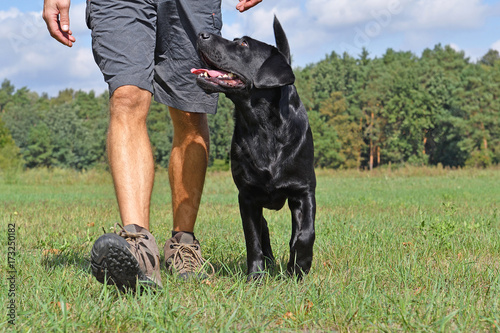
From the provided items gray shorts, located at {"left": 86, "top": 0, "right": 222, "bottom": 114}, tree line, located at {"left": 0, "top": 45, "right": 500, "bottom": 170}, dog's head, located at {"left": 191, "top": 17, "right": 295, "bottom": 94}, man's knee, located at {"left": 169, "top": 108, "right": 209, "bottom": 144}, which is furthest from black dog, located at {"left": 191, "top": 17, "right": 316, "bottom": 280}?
tree line, located at {"left": 0, "top": 45, "right": 500, "bottom": 170}

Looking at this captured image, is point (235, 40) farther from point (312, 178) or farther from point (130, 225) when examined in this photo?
point (130, 225)

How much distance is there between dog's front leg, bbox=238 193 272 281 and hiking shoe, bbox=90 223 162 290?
2.18 feet

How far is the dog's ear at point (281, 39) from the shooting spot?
11.9 feet

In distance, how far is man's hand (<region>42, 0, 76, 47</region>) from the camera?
3.27 meters

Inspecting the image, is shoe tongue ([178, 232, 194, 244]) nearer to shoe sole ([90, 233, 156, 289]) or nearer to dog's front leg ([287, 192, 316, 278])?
dog's front leg ([287, 192, 316, 278])

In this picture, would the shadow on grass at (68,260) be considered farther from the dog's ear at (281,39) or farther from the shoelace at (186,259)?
the dog's ear at (281,39)

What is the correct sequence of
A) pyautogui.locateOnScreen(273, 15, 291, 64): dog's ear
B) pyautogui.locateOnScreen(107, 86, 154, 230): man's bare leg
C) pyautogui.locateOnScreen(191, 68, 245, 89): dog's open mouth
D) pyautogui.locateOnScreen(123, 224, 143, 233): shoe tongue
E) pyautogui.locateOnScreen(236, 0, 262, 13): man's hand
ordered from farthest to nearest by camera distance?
1. pyautogui.locateOnScreen(236, 0, 262, 13): man's hand
2. pyautogui.locateOnScreen(273, 15, 291, 64): dog's ear
3. pyautogui.locateOnScreen(191, 68, 245, 89): dog's open mouth
4. pyautogui.locateOnScreen(107, 86, 154, 230): man's bare leg
5. pyautogui.locateOnScreen(123, 224, 143, 233): shoe tongue

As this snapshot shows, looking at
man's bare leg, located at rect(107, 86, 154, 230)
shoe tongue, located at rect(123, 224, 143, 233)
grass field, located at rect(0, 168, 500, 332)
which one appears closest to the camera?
grass field, located at rect(0, 168, 500, 332)

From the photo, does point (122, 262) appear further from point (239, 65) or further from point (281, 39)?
point (281, 39)

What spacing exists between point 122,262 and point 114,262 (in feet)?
0.13

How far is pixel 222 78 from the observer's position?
3393mm

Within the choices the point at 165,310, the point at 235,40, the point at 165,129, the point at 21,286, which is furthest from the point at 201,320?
the point at 165,129

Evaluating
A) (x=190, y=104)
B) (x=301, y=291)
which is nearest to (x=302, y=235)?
(x=301, y=291)

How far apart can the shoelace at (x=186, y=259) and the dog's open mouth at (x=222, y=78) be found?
1159 mm
